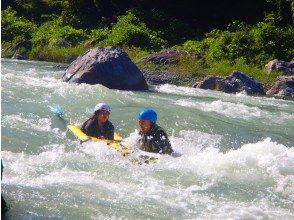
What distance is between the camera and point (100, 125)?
28.5 feet

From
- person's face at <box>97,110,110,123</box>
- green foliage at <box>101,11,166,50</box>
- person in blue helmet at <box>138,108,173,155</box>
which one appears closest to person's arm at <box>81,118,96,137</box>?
person's face at <box>97,110,110,123</box>

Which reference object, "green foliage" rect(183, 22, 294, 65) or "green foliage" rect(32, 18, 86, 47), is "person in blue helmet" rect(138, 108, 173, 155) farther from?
"green foliage" rect(32, 18, 86, 47)

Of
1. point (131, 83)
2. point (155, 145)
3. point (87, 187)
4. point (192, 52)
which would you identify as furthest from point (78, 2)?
point (87, 187)

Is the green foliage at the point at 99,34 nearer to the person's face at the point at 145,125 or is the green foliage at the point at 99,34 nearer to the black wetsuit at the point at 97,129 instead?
the black wetsuit at the point at 97,129

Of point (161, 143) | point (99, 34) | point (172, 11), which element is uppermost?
point (172, 11)

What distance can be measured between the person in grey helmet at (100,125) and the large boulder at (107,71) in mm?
5575

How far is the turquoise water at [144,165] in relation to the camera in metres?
5.30

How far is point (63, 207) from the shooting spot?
16.7ft

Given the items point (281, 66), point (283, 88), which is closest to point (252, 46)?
point (281, 66)

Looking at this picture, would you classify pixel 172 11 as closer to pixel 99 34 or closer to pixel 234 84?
pixel 99 34

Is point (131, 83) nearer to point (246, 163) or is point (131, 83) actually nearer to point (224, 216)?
point (246, 163)

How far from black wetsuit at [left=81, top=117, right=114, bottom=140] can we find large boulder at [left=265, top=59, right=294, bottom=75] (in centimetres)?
1116

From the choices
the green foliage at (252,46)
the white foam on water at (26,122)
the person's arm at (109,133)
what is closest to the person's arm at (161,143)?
the person's arm at (109,133)

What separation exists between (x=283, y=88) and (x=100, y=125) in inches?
378
